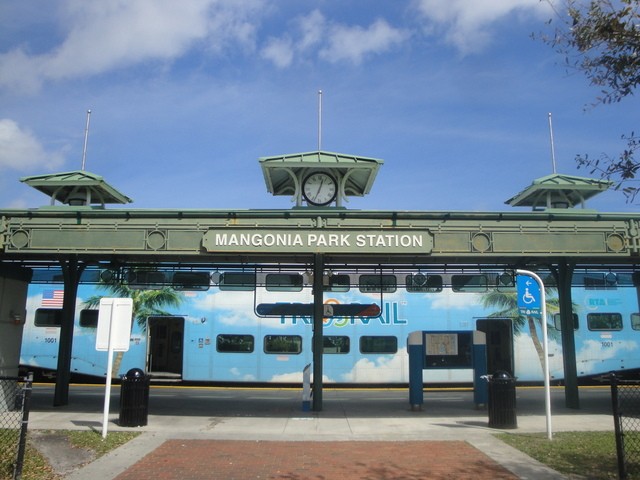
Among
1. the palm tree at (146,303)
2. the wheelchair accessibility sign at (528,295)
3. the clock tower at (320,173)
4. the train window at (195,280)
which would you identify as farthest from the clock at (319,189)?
the palm tree at (146,303)

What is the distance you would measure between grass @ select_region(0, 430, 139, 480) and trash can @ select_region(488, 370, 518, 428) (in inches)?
284

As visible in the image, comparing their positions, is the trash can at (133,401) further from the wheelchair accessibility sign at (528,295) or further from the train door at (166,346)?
the train door at (166,346)

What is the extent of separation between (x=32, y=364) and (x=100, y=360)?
269 cm

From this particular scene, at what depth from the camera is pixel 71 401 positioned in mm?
15312

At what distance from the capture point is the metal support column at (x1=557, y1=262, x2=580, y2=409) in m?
14.2

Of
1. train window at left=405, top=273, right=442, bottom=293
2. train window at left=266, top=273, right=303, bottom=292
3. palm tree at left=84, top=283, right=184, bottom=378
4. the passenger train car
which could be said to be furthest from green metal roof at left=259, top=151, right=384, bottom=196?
palm tree at left=84, top=283, right=184, bottom=378

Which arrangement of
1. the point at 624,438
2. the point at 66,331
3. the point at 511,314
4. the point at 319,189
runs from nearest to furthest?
1. the point at 624,438
2. the point at 319,189
3. the point at 66,331
4. the point at 511,314

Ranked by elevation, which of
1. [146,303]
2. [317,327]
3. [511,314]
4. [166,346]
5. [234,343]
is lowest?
[166,346]

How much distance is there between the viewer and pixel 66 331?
14602mm

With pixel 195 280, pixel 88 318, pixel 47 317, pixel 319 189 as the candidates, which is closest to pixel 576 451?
pixel 319 189

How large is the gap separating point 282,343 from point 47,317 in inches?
357

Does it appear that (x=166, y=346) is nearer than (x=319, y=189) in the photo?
No

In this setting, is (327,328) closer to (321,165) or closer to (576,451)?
(321,165)

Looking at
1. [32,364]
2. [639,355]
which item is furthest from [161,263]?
[639,355]
